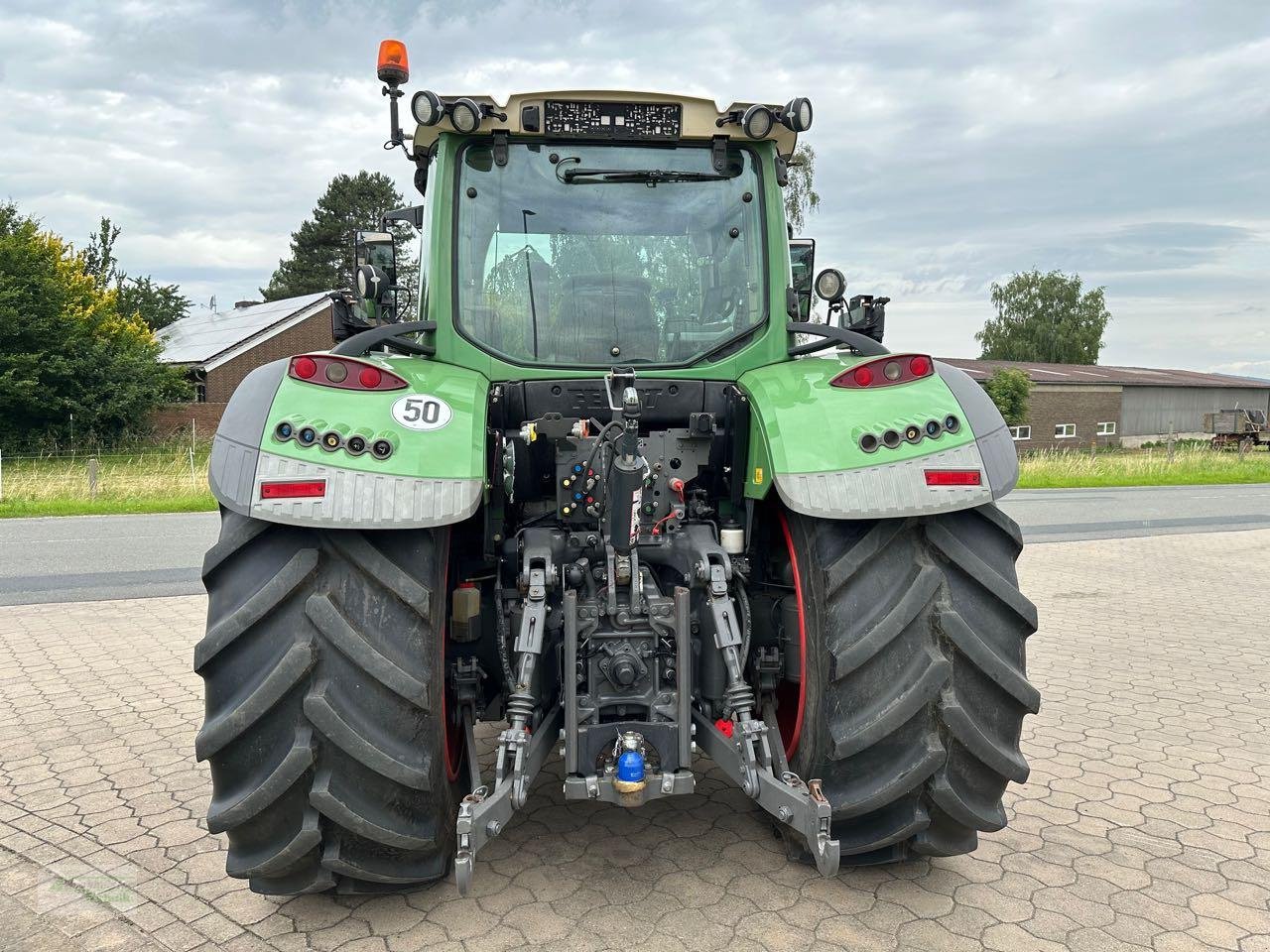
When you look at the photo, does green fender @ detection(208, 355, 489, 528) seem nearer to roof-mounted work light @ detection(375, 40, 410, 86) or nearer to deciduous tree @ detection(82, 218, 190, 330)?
roof-mounted work light @ detection(375, 40, 410, 86)

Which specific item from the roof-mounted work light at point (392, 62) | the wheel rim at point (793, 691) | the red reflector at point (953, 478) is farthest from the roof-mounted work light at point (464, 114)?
the red reflector at point (953, 478)

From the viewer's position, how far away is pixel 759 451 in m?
3.12

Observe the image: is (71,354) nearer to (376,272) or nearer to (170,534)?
(170,534)

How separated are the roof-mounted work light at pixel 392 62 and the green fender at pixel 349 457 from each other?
4.62 feet

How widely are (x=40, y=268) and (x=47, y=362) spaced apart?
3176mm

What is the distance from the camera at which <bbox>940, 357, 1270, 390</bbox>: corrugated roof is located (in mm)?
43062

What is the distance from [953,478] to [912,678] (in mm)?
613

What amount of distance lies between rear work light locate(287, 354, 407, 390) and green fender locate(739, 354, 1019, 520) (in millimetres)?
1223

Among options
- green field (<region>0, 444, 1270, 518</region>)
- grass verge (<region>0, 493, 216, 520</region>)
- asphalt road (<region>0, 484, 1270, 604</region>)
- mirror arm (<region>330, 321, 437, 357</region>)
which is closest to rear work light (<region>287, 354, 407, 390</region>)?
mirror arm (<region>330, 321, 437, 357</region>)

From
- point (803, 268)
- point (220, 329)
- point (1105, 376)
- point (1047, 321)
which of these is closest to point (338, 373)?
point (803, 268)

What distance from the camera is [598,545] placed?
3.20 m

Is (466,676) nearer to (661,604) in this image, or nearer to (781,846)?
(661,604)

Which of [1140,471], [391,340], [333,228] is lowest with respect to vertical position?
[1140,471]

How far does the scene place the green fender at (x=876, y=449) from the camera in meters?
2.79
